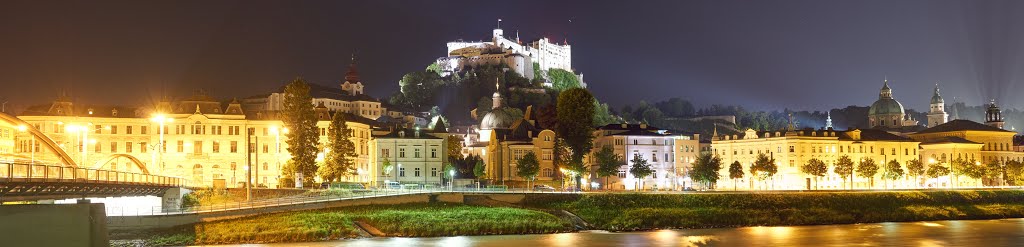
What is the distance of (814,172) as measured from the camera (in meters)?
97.8

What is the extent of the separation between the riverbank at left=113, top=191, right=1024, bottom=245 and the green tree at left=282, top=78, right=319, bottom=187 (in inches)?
552

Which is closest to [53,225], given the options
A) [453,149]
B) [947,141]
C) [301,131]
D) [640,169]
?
[301,131]

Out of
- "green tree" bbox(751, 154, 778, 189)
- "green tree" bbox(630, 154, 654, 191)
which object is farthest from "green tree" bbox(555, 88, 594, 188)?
"green tree" bbox(751, 154, 778, 189)

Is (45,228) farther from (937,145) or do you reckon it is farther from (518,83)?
(518,83)

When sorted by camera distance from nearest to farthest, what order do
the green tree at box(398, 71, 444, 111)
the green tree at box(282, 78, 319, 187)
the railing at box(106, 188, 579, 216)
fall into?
the railing at box(106, 188, 579, 216) → the green tree at box(282, 78, 319, 187) → the green tree at box(398, 71, 444, 111)

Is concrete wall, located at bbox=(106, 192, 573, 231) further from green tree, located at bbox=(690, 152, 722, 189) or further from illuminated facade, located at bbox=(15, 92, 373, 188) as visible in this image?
green tree, located at bbox=(690, 152, 722, 189)

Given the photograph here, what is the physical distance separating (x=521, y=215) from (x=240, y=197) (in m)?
20.4

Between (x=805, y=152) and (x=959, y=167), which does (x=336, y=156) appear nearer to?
(x=805, y=152)

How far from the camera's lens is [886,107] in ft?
495

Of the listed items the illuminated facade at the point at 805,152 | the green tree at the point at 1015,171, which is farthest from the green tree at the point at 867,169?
the green tree at the point at 1015,171

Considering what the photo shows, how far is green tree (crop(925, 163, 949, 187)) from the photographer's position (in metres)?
106

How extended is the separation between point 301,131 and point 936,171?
6772 cm

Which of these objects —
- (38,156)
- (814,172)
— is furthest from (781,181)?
(38,156)

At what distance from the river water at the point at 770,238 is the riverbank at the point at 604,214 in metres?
2.32
